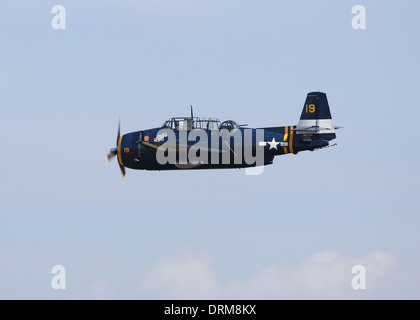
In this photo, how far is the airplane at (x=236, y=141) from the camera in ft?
242

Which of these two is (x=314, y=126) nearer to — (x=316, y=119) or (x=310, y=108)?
(x=316, y=119)

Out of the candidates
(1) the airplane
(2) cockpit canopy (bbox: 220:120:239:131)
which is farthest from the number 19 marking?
(2) cockpit canopy (bbox: 220:120:239:131)

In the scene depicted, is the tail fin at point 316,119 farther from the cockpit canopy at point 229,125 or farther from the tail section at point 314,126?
the cockpit canopy at point 229,125

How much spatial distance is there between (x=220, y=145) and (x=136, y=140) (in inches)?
226

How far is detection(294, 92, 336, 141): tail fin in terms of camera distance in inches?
2891

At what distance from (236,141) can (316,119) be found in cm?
482

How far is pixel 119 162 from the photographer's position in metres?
77.1

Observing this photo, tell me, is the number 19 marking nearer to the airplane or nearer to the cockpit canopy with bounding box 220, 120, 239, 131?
the airplane

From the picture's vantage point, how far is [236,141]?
73.8 meters

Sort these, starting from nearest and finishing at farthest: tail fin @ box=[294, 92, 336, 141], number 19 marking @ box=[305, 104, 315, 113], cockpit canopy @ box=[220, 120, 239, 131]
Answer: tail fin @ box=[294, 92, 336, 141]
cockpit canopy @ box=[220, 120, 239, 131]
number 19 marking @ box=[305, 104, 315, 113]

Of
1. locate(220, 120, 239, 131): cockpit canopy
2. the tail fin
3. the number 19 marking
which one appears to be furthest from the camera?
the number 19 marking

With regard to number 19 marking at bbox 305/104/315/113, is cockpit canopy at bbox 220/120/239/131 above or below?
below

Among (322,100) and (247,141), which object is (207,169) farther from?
(322,100)
